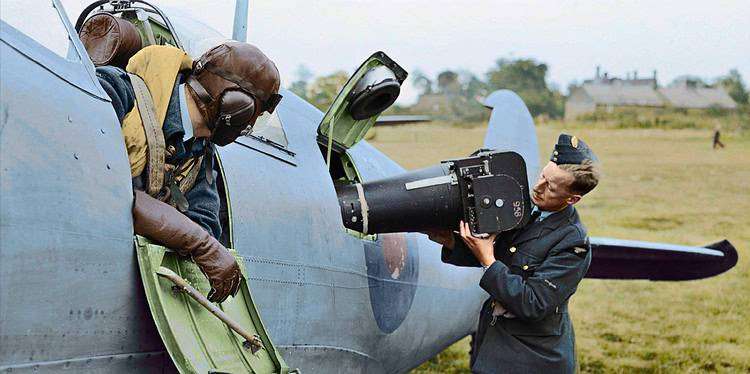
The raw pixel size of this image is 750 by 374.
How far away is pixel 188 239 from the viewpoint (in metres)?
2.60

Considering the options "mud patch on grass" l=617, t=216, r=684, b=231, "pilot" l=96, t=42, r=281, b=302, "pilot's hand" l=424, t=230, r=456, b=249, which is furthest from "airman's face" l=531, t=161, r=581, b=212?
"mud patch on grass" l=617, t=216, r=684, b=231

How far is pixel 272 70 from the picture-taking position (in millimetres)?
2865

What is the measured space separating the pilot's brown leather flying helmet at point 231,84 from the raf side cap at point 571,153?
1229mm

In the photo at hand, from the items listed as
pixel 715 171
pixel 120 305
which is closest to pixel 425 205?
pixel 120 305

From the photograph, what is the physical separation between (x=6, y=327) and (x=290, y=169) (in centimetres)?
177

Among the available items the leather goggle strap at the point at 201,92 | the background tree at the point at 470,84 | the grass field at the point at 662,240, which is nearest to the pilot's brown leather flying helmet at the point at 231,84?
the leather goggle strap at the point at 201,92

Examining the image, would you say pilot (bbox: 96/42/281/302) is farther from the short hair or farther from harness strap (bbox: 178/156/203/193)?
the short hair

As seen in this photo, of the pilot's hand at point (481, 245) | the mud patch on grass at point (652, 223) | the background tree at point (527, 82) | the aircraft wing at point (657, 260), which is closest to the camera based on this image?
the pilot's hand at point (481, 245)

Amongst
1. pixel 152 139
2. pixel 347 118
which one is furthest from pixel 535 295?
pixel 152 139

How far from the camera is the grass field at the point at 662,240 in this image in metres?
7.80

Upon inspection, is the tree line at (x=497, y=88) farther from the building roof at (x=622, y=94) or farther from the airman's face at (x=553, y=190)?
the airman's face at (x=553, y=190)

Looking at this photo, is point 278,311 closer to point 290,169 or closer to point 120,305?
point 290,169

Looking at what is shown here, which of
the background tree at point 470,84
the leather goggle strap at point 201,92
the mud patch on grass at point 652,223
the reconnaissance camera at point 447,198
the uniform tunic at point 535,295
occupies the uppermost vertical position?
the leather goggle strap at point 201,92

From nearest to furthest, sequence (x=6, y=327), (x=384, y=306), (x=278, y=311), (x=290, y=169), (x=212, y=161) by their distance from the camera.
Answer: (x=6, y=327) → (x=212, y=161) → (x=278, y=311) → (x=290, y=169) → (x=384, y=306)
